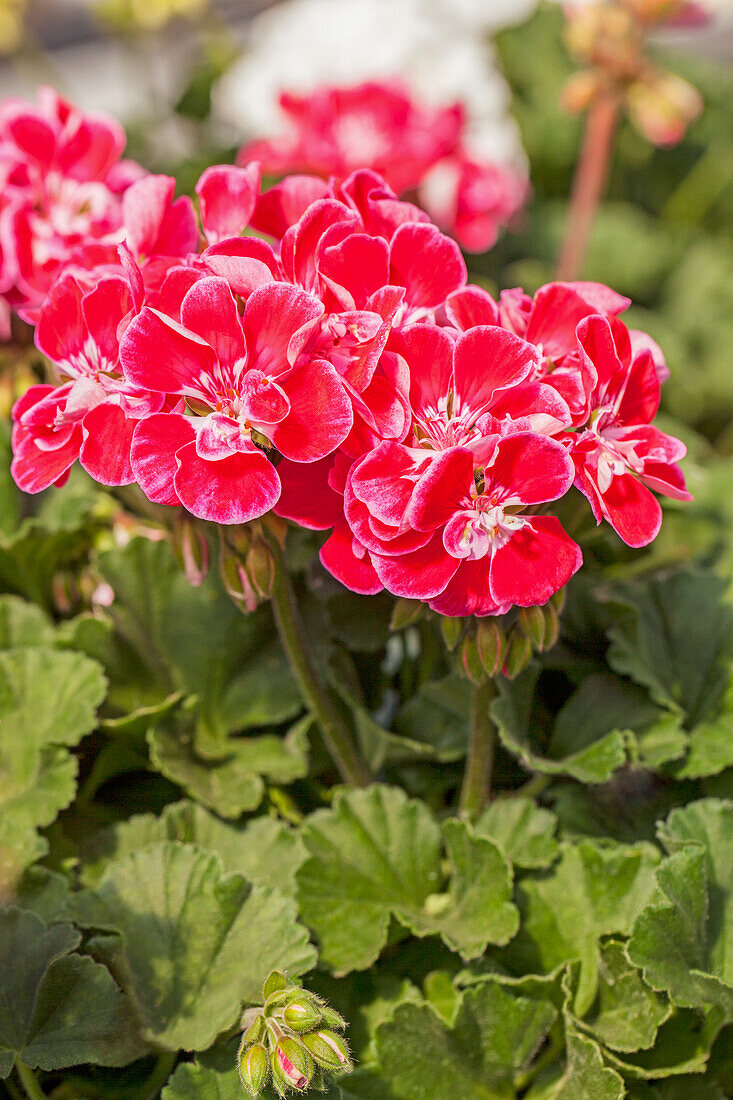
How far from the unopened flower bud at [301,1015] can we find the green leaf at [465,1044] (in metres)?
0.26

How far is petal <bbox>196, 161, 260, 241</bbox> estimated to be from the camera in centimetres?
97

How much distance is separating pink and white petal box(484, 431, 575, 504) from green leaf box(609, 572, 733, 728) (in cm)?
47

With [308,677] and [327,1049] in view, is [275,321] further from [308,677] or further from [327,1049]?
[327,1049]

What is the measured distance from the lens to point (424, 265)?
951 millimetres

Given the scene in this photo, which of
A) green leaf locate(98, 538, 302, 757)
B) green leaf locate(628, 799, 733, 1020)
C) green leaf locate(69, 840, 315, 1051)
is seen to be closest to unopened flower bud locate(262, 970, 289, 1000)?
green leaf locate(69, 840, 315, 1051)

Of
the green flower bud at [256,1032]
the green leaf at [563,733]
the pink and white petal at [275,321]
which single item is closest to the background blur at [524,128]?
the green leaf at [563,733]

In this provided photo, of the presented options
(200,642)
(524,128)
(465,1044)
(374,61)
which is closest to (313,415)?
(200,642)

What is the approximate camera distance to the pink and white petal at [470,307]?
0.92 meters

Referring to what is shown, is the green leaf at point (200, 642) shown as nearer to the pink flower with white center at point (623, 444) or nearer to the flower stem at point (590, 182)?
the pink flower with white center at point (623, 444)

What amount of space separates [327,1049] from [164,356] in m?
0.57

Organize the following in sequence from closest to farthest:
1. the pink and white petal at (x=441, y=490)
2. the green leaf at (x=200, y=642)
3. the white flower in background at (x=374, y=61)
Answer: the pink and white petal at (x=441, y=490) → the green leaf at (x=200, y=642) → the white flower in background at (x=374, y=61)

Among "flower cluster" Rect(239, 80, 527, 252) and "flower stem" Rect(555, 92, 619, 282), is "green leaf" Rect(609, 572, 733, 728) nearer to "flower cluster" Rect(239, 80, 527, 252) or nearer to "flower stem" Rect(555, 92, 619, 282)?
"flower cluster" Rect(239, 80, 527, 252)

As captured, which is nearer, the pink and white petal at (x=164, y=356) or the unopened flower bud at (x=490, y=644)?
the pink and white petal at (x=164, y=356)

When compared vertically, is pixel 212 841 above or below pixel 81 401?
below
